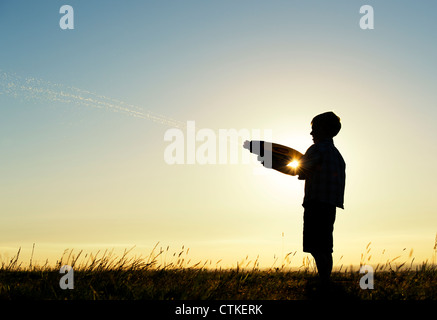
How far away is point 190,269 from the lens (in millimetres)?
7832

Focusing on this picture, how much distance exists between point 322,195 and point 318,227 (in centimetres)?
48

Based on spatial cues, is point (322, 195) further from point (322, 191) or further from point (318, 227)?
point (318, 227)

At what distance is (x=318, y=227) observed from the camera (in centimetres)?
682

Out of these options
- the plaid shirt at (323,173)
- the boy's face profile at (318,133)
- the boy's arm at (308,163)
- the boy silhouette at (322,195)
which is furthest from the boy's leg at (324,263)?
the boy's face profile at (318,133)

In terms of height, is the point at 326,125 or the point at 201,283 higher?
the point at 326,125

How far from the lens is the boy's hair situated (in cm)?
733

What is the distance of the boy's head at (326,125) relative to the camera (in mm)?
7336

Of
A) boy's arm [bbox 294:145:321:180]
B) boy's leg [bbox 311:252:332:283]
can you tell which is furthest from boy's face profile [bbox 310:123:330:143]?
boy's leg [bbox 311:252:332:283]

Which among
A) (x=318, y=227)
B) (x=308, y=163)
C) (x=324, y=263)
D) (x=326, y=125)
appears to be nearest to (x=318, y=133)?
(x=326, y=125)

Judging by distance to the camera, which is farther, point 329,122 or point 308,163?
point 329,122

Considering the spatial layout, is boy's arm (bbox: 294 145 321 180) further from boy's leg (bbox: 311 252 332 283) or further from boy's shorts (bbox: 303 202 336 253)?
boy's leg (bbox: 311 252 332 283)
